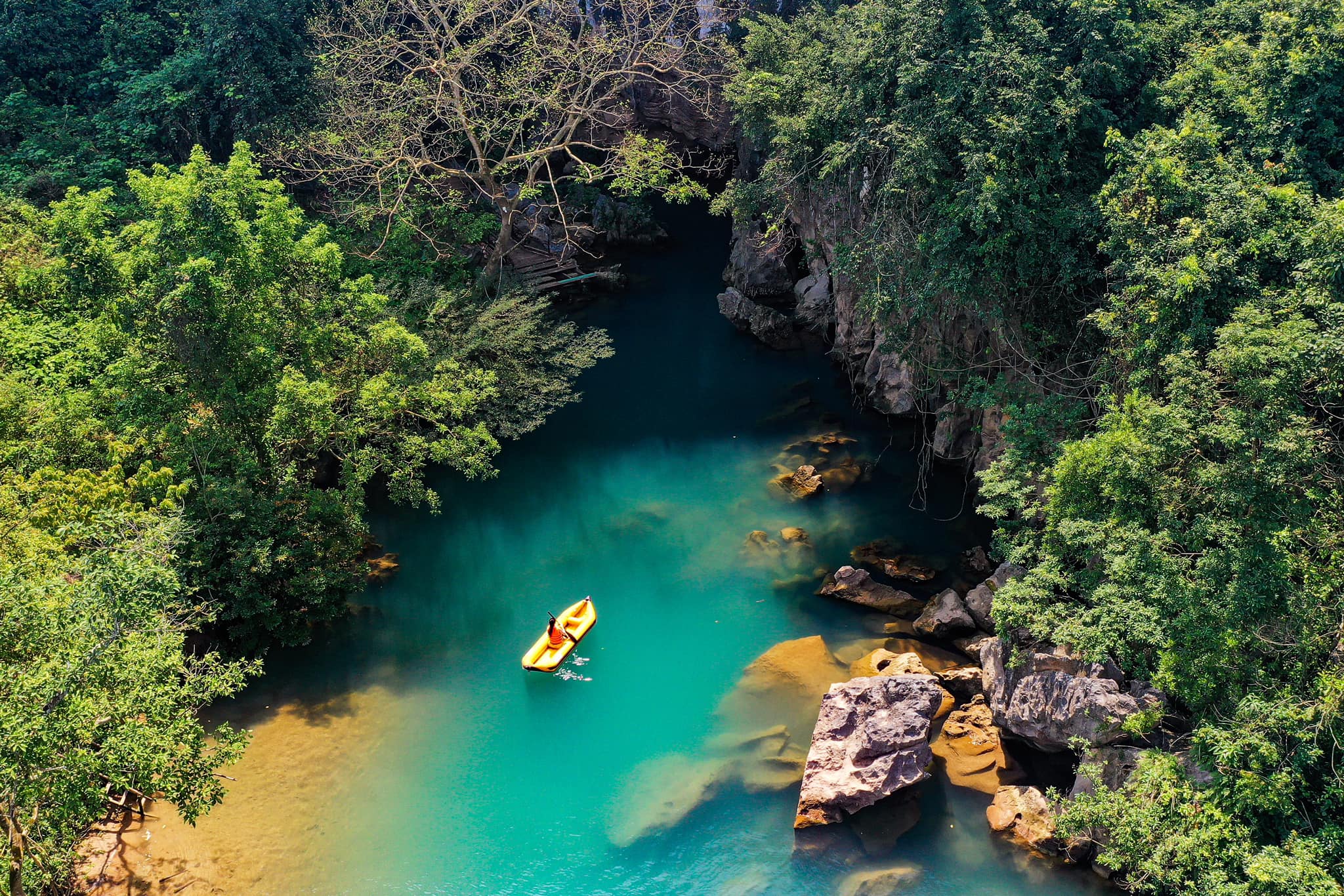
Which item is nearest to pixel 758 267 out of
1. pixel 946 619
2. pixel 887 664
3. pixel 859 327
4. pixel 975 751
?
pixel 859 327

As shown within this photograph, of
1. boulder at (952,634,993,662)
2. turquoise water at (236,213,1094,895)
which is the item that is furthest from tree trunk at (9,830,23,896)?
boulder at (952,634,993,662)

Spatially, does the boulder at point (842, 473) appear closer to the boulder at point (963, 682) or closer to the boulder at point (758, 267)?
the boulder at point (963, 682)

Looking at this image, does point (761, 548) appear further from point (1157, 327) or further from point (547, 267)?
point (547, 267)

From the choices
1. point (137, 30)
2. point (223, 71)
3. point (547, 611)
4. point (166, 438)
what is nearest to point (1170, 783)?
point (547, 611)

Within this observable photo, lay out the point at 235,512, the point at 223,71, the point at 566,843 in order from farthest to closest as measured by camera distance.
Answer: the point at 223,71 → the point at 235,512 → the point at 566,843

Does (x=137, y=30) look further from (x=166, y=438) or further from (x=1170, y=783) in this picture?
(x=1170, y=783)

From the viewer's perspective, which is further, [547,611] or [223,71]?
[223,71]

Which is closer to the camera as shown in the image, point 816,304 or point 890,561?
point 890,561
